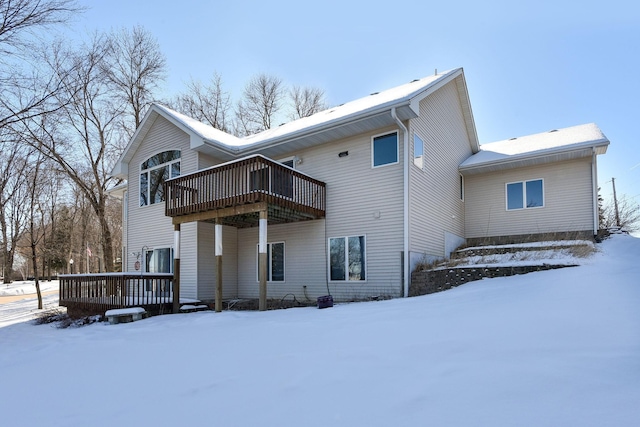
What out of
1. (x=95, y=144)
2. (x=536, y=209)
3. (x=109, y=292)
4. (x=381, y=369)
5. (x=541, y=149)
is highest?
(x=95, y=144)

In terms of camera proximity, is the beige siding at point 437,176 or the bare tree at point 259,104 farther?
the bare tree at point 259,104

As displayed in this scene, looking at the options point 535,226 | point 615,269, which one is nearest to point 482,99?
point 535,226

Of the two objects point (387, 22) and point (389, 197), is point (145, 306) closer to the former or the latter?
point (389, 197)

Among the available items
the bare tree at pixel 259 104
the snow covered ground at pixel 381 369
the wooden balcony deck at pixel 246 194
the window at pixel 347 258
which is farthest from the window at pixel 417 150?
the bare tree at pixel 259 104

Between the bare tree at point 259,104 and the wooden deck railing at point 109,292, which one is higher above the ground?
the bare tree at point 259,104

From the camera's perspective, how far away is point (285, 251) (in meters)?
12.3

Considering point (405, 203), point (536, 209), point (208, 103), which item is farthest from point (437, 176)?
point (208, 103)

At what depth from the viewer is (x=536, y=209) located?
12.7 m

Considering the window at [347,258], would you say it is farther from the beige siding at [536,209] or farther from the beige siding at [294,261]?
the beige siding at [536,209]

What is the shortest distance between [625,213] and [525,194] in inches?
603

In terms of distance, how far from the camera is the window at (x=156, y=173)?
1350 cm

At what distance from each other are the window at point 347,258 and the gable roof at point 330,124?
9.99 ft

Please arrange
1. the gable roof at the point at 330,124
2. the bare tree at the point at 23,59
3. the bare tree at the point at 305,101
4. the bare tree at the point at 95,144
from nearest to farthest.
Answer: the bare tree at the point at 23,59 < the gable roof at the point at 330,124 < the bare tree at the point at 95,144 < the bare tree at the point at 305,101

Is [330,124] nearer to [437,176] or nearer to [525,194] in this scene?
[437,176]
